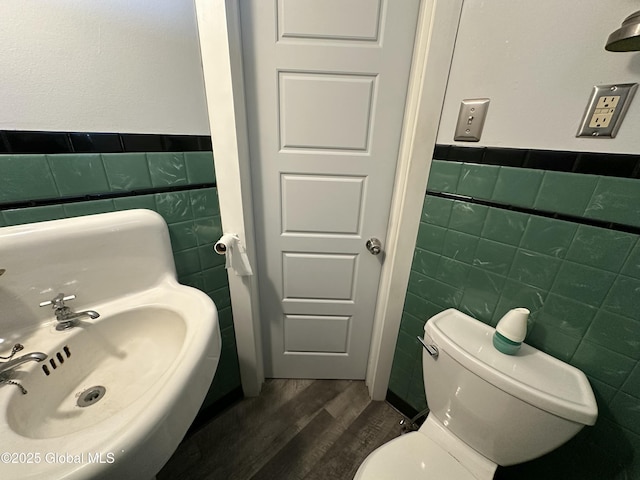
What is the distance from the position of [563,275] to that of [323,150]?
0.85 metres

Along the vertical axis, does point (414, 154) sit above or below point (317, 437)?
above

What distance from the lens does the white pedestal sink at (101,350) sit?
1.25ft

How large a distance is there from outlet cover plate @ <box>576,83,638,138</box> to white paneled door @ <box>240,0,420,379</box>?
49cm

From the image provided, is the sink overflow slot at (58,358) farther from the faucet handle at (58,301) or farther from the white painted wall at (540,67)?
the white painted wall at (540,67)

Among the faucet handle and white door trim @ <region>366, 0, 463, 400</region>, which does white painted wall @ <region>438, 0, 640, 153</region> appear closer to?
white door trim @ <region>366, 0, 463, 400</region>

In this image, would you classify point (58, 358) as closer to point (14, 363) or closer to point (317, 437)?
point (14, 363)

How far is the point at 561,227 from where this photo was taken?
67cm

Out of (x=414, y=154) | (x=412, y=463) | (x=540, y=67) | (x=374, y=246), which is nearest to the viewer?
(x=540, y=67)

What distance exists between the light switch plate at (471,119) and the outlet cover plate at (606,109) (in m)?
0.22

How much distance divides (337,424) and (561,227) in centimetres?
123

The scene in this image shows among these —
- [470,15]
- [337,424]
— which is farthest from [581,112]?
[337,424]

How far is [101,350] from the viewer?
678mm

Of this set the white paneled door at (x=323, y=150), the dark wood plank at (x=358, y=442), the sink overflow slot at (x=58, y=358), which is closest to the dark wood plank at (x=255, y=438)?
the dark wood plank at (x=358, y=442)

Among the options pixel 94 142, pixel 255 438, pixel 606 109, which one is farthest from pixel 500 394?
pixel 94 142
